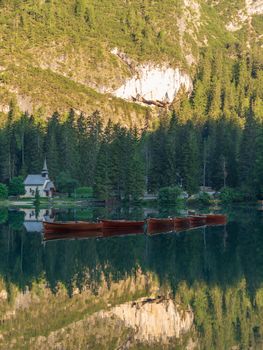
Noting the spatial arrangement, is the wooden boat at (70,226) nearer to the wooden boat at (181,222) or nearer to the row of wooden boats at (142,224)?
the row of wooden boats at (142,224)

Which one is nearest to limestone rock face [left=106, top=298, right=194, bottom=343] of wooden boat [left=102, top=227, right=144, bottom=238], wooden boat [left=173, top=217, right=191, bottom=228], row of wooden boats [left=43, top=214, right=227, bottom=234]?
row of wooden boats [left=43, top=214, right=227, bottom=234]

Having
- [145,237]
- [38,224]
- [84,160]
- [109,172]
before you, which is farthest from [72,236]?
[84,160]

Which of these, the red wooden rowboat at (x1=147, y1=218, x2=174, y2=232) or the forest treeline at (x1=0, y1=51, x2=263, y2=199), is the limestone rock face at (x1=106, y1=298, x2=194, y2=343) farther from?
the forest treeline at (x1=0, y1=51, x2=263, y2=199)

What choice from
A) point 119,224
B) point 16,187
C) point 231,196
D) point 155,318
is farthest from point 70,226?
point 16,187

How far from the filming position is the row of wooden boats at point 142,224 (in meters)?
63.8

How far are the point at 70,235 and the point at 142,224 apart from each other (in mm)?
9064

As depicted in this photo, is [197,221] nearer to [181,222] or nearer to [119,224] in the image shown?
[181,222]

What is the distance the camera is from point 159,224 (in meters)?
71.2

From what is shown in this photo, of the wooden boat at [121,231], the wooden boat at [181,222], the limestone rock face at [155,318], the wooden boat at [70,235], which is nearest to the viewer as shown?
the limestone rock face at [155,318]

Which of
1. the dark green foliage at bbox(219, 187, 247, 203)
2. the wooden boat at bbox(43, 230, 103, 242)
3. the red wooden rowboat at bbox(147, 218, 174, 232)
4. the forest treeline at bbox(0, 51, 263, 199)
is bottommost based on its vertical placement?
the wooden boat at bbox(43, 230, 103, 242)

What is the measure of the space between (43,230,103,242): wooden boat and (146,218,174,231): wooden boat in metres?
5.85

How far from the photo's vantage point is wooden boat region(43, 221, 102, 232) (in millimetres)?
63125

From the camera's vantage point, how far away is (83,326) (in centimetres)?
3128

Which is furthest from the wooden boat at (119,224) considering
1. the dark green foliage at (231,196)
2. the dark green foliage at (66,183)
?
the dark green foliage at (66,183)
